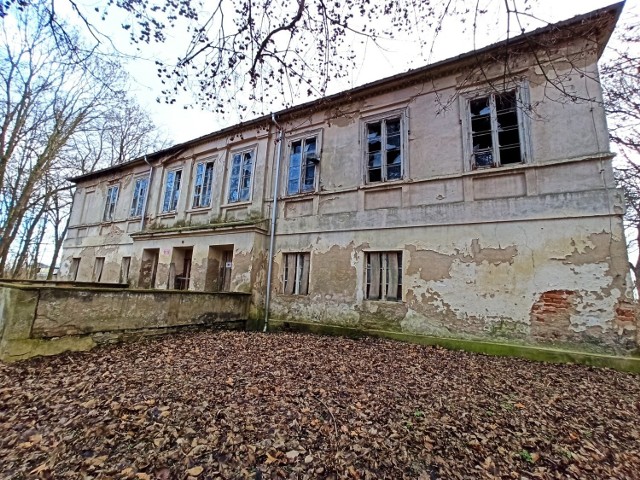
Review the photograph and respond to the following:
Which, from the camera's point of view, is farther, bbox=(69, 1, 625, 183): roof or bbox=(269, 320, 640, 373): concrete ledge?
bbox=(69, 1, 625, 183): roof

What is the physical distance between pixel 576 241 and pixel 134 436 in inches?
308

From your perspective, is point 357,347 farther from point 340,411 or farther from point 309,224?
point 309,224

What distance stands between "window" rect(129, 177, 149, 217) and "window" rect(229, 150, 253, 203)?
17.4ft

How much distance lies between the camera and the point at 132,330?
246 inches

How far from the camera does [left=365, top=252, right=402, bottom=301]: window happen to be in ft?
25.3

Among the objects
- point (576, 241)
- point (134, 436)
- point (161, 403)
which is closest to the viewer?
point (134, 436)

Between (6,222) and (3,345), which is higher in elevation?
(6,222)

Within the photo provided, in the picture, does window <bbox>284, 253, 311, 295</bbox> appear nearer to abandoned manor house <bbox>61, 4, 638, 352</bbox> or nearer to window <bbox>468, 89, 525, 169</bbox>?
abandoned manor house <bbox>61, 4, 638, 352</bbox>

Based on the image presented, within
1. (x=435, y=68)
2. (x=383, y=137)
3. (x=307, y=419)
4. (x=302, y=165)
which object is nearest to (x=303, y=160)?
(x=302, y=165)

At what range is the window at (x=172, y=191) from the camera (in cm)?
1268

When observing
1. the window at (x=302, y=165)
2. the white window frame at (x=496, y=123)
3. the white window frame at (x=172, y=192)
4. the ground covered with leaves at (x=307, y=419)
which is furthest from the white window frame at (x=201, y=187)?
the white window frame at (x=496, y=123)

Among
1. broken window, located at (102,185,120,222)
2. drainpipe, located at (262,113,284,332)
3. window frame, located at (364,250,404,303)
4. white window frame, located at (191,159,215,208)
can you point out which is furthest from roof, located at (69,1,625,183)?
window frame, located at (364,250,404,303)

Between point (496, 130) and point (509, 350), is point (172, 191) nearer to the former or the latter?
point (496, 130)

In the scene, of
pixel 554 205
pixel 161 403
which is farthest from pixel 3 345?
pixel 554 205
